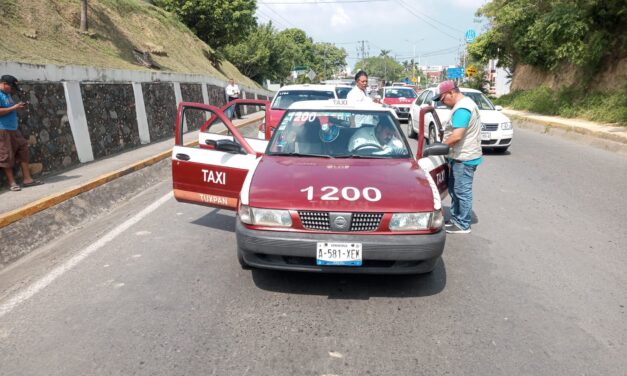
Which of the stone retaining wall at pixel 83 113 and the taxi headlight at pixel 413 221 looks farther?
the stone retaining wall at pixel 83 113

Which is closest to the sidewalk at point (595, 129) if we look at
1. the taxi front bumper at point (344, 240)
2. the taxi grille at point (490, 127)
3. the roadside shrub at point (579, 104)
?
the roadside shrub at point (579, 104)

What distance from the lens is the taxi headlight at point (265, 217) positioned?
12.4ft

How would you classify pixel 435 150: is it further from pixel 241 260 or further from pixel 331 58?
pixel 331 58

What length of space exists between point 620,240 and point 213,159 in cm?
448

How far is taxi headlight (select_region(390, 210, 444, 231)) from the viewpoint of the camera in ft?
12.4

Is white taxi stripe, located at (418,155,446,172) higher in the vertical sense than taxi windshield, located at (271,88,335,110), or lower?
lower

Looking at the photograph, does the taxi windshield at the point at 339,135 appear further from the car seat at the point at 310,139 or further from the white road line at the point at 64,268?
the white road line at the point at 64,268

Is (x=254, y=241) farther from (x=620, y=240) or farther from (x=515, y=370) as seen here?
(x=620, y=240)

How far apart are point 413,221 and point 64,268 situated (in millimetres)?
3227

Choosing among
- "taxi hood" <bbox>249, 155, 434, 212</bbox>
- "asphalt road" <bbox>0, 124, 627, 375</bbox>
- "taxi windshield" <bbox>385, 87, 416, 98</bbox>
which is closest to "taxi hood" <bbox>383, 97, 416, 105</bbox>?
"taxi windshield" <bbox>385, 87, 416, 98</bbox>

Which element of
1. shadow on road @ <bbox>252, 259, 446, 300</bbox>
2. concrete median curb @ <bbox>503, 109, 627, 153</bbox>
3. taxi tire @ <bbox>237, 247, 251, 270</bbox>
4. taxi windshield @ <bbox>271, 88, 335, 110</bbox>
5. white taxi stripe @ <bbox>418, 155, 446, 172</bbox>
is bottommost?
concrete median curb @ <bbox>503, 109, 627, 153</bbox>

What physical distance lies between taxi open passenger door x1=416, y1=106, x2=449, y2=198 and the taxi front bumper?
1193mm

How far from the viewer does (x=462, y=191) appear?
18.3 feet

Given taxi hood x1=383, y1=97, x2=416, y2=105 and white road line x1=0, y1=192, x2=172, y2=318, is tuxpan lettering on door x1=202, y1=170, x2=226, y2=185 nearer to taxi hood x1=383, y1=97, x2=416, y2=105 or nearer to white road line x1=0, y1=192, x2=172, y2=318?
white road line x1=0, y1=192, x2=172, y2=318
